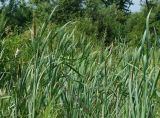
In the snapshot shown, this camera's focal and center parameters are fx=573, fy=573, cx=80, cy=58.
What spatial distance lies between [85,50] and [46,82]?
23.1 inches

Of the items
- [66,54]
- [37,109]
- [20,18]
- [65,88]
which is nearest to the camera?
[37,109]

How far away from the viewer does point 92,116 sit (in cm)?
301

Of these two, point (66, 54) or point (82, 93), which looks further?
point (66, 54)

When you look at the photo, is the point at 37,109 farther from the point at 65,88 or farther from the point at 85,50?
the point at 85,50

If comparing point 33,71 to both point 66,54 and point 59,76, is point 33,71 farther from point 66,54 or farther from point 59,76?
point 66,54

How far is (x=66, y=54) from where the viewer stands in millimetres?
3535

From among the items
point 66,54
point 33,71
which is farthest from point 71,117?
point 66,54

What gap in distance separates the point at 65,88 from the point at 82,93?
0.11 m

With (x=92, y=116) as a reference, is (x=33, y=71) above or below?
above

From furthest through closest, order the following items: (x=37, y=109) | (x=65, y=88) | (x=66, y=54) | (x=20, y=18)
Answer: (x=20, y=18) → (x=66, y=54) → (x=65, y=88) → (x=37, y=109)

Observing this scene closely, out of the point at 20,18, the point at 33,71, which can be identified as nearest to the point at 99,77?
the point at 33,71

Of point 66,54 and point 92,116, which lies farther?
point 66,54

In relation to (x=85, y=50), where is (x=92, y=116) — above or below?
below

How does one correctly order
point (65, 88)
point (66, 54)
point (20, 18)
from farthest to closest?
point (20, 18)
point (66, 54)
point (65, 88)
